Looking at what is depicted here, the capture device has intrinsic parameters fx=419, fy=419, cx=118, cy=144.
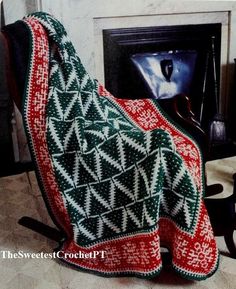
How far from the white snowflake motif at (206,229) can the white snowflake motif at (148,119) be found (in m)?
0.56

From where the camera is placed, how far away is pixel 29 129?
1.51 metres

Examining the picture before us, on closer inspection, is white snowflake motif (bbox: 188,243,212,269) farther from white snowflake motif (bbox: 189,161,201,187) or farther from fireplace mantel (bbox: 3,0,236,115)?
fireplace mantel (bbox: 3,0,236,115)

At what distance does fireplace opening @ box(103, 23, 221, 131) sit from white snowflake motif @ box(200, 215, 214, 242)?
147cm

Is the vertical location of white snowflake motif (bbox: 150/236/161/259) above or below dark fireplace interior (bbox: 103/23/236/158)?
below

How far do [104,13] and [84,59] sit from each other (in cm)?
30

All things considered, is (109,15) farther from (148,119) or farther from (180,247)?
(180,247)

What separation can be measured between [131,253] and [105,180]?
0.28m

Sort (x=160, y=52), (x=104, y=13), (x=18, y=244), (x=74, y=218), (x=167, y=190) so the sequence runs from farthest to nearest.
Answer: (x=160, y=52) < (x=104, y=13) < (x=18, y=244) < (x=74, y=218) < (x=167, y=190)

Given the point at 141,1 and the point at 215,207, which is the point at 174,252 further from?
the point at 141,1

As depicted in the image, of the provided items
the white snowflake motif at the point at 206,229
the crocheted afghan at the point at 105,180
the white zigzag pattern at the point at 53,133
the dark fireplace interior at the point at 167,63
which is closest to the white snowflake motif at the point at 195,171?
the crocheted afghan at the point at 105,180

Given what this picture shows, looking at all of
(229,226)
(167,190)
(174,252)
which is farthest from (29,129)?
(229,226)

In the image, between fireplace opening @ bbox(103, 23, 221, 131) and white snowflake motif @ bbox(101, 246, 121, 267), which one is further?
fireplace opening @ bbox(103, 23, 221, 131)

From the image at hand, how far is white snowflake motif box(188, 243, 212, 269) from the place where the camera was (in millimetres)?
1424

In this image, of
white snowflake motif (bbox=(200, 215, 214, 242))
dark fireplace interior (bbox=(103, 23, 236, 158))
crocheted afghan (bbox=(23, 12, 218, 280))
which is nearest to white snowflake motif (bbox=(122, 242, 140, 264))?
crocheted afghan (bbox=(23, 12, 218, 280))
